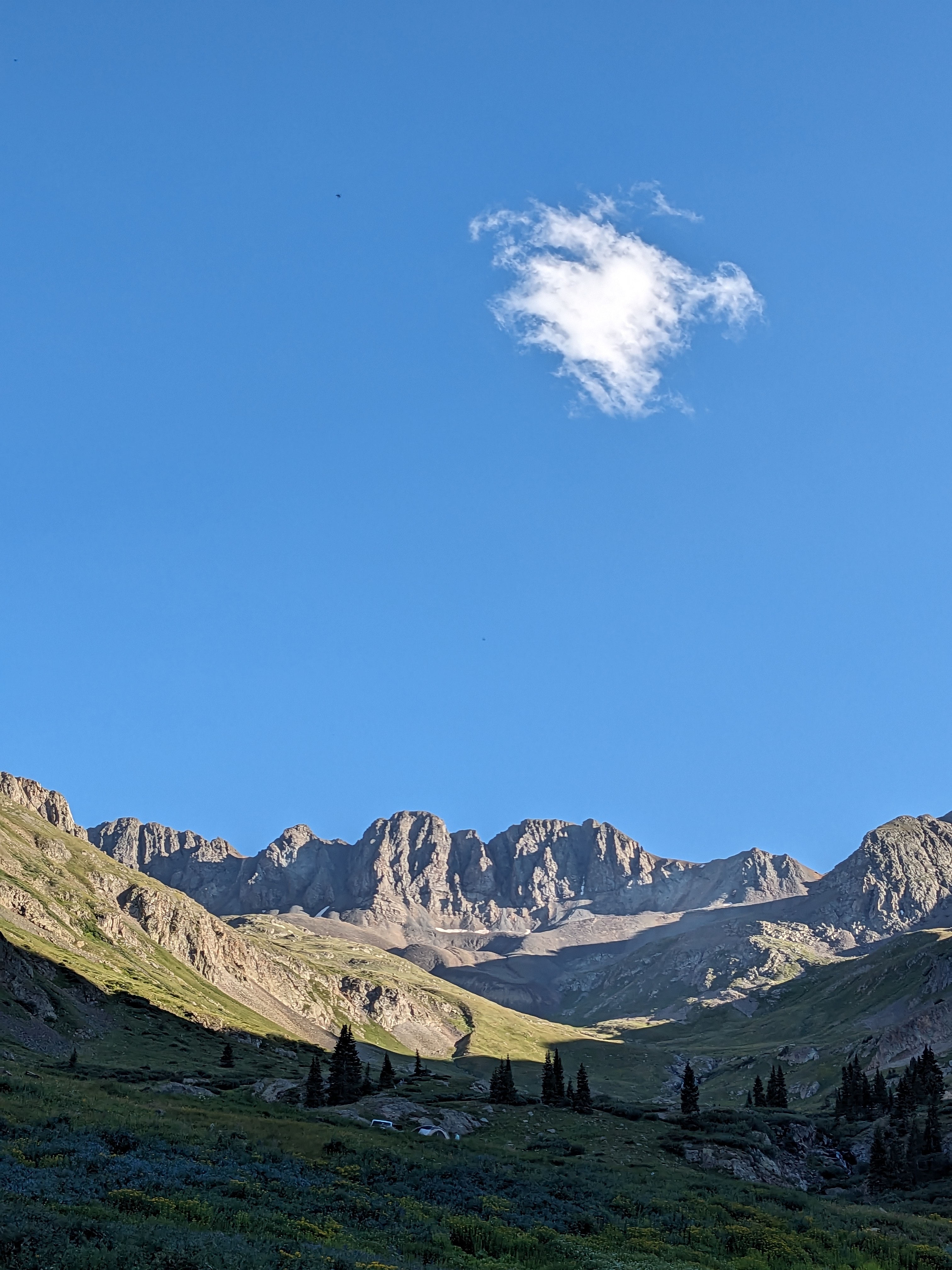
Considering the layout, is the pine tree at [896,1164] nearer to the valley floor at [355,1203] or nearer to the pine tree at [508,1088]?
the valley floor at [355,1203]

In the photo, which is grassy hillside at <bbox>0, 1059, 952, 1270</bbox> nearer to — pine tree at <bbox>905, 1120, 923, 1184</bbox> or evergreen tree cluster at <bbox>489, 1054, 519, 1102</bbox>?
pine tree at <bbox>905, 1120, 923, 1184</bbox>

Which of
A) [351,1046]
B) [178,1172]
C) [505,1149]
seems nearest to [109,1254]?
[178,1172]

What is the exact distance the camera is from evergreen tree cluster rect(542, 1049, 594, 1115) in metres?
99.9

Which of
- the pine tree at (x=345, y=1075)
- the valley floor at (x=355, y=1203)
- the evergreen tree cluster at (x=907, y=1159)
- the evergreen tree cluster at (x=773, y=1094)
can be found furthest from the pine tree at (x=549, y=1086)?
the evergreen tree cluster at (x=773, y=1094)

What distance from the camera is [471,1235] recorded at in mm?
31984

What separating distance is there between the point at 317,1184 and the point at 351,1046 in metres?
74.4

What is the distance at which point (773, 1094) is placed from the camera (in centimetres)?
15012

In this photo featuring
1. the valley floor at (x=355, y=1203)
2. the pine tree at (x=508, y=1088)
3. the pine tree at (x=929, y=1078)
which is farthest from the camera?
the pine tree at (x=929, y=1078)

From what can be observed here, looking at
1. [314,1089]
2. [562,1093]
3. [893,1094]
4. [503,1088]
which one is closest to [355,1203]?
[314,1089]

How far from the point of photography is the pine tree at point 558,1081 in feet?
347

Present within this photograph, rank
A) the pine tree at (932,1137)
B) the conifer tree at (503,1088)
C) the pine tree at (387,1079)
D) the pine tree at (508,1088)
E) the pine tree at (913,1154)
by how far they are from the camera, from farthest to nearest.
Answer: the pine tree at (387,1079), the pine tree at (508,1088), the conifer tree at (503,1088), the pine tree at (932,1137), the pine tree at (913,1154)

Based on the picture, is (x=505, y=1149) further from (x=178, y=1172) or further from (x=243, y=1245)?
(x=243, y=1245)

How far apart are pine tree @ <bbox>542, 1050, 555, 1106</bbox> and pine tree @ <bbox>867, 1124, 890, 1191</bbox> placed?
116ft

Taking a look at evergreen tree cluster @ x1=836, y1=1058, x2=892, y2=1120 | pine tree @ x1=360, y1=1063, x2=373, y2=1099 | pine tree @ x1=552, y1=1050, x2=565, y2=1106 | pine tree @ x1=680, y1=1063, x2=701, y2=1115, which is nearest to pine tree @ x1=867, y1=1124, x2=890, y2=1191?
pine tree @ x1=680, y1=1063, x2=701, y2=1115
